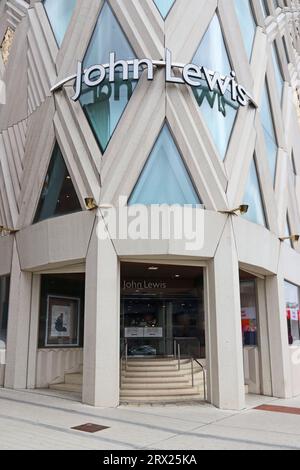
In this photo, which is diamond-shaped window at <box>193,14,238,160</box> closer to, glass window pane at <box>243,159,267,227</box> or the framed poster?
glass window pane at <box>243,159,267,227</box>

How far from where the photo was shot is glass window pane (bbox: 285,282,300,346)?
47.3 feet

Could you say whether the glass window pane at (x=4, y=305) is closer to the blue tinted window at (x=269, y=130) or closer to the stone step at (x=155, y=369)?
the stone step at (x=155, y=369)

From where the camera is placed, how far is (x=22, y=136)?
48.5ft

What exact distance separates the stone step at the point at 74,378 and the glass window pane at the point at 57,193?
482cm

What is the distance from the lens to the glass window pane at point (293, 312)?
567 inches

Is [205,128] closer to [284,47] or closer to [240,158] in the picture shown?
[240,158]

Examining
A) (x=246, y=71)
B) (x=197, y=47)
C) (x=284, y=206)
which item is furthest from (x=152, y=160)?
(x=284, y=206)

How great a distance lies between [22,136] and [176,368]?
359 inches

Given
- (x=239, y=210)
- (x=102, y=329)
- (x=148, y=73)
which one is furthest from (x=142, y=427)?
(x=148, y=73)

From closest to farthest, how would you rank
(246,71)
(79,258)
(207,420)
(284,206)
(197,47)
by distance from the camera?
(207,420)
(79,258)
(197,47)
(246,71)
(284,206)

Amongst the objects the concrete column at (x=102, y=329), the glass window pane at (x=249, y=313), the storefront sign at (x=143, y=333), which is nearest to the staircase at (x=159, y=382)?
the concrete column at (x=102, y=329)

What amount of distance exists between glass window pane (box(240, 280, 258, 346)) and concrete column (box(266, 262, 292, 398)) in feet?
2.01

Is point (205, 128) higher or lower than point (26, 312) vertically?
higher

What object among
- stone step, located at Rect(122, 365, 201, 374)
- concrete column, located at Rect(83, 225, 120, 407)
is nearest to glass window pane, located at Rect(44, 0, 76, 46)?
concrete column, located at Rect(83, 225, 120, 407)
